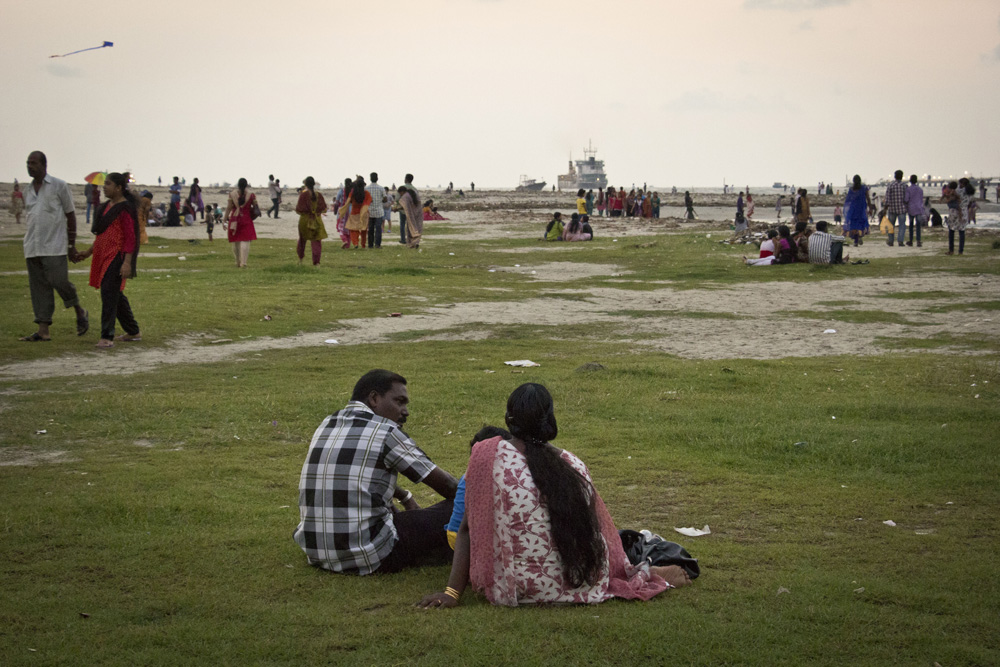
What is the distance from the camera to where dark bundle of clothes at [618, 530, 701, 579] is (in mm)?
5117

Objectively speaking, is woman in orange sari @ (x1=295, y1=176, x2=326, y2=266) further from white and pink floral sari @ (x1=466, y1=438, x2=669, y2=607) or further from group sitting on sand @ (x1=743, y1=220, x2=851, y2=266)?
white and pink floral sari @ (x1=466, y1=438, x2=669, y2=607)

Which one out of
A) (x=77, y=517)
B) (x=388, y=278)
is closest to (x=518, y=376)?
(x=77, y=517)

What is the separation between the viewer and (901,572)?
16.9ft

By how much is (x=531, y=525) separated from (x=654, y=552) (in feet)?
2.79

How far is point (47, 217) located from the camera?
11945 mm

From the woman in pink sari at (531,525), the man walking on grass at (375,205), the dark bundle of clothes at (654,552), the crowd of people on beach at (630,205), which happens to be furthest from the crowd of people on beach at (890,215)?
the crowd of people on beach at (630,205)

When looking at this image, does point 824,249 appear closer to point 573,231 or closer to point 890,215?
point 890,215

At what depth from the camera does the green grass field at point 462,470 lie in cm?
430

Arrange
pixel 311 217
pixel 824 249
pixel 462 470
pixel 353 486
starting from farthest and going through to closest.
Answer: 1. pixel 824 249
2. pixel 311 217
3. pixel 462 470
4. pixel 353 486

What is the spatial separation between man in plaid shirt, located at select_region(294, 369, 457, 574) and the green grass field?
13 cm

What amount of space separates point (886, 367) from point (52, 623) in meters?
9.23

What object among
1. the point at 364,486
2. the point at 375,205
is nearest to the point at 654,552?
the point at 364,486

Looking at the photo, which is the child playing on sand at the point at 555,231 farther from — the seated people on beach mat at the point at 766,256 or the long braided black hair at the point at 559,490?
the long braided black hair at the point at 559,490

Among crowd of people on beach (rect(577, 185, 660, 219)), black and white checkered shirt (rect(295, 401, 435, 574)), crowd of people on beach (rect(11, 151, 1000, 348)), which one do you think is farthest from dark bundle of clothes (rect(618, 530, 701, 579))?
crowd of people on beach (rect(577, 185, 660, 219))
